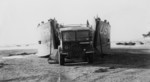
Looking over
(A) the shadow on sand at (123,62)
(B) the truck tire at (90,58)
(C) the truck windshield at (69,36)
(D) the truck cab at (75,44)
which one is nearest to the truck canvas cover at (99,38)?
(A) the shadow on sand at (123,62)

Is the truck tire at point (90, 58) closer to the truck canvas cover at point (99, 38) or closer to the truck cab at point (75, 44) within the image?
the truck cab at point (75, 44)

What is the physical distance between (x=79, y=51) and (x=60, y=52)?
1.16 metres

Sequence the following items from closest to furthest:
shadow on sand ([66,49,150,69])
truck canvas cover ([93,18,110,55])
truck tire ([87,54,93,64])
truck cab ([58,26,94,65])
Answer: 1. shadow on sand ([66,49,150,69])
2. truck cab ([58,26,94,65])
3. truck tire ([87,54,93,64])
4. truck canvas cover ([93,18,110,55])

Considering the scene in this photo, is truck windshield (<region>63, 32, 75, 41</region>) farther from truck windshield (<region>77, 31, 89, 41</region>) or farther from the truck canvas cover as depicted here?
the truck canvas cover

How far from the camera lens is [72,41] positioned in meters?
17.7

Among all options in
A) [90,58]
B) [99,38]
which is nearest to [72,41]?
[90,58]

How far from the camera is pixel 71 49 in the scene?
1761 centimetres

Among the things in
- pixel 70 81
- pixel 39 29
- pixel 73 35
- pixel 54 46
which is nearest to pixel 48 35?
pixel 54 46

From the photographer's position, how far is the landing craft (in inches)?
696

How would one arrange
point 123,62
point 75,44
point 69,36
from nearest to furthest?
point 75,44 < point 69,36 < point 123,62

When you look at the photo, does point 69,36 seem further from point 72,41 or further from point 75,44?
point 75,44

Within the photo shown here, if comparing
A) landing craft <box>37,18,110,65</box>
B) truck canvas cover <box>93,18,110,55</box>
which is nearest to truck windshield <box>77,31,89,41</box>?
landing craft <box>37,18,110,65</box>

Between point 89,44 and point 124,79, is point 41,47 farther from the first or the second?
point 124,79

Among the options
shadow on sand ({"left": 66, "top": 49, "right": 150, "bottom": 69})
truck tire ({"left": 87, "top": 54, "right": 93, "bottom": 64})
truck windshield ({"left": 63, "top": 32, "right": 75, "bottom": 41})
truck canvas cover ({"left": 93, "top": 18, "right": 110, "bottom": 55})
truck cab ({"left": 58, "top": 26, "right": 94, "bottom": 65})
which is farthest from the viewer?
truck canvas cover ({"left": 93, "top": 18, "right": 110, "bottom": 55})
